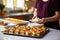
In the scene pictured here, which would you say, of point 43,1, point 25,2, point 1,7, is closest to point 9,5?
point 25,2

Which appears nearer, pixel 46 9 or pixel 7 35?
pixel 7 35

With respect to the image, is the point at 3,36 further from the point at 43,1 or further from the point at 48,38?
A: the point at 43,1

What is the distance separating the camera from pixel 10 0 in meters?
3.86

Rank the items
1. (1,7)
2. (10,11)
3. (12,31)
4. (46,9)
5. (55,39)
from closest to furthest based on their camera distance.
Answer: (55,39), (12,31), (46,9), (1,7), (10,11)

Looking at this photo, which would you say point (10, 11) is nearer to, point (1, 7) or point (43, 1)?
point (1, 7)

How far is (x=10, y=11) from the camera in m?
3.68

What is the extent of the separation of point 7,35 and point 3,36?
0.10ft

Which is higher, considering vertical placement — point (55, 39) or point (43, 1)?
point (43, 1)

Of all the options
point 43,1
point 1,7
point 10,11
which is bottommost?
point 10,11

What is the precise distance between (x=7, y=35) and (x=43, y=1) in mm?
777

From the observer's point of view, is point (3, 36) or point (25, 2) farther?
point (25, 2)

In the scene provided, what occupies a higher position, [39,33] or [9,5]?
[39,33]

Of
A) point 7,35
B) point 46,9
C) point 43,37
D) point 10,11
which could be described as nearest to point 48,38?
point 43,37

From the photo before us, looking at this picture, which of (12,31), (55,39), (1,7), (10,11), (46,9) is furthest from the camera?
(10,11)
